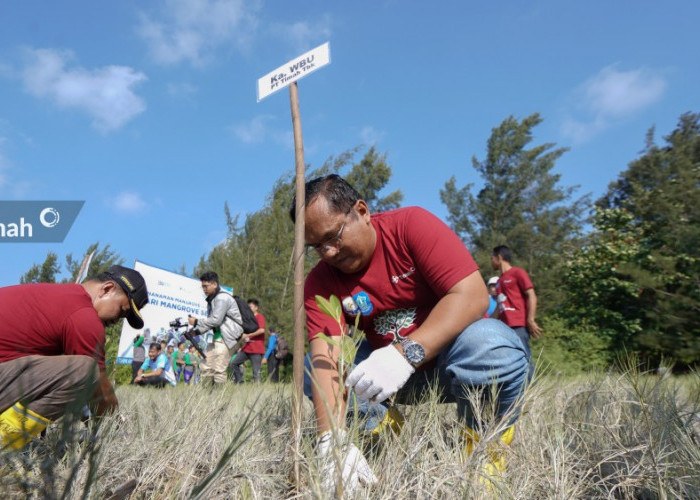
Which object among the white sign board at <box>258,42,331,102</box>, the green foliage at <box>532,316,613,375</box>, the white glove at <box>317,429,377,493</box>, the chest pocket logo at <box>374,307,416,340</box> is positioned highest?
the white sign board at <box>258,42,331,102</box>

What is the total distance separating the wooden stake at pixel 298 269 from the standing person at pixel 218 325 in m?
4.93

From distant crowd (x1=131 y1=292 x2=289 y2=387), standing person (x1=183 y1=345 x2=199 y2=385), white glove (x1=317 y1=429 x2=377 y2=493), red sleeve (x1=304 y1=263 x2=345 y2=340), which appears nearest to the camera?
white glove (x1=317 y1=429 x2=377 y2=493)

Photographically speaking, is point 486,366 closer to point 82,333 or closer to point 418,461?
point 418,461

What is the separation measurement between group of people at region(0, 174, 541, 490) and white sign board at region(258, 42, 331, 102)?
1.31 feet

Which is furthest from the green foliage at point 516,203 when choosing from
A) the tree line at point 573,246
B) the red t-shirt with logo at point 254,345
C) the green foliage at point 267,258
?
the red t-shirt with logo at point 254,345

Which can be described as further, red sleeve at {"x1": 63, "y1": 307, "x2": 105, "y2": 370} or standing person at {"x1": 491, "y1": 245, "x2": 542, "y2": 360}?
standing person at {"x1": 491, "y1": 245, "x2": 542, "y2": 360}

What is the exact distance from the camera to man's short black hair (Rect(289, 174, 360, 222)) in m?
1.90

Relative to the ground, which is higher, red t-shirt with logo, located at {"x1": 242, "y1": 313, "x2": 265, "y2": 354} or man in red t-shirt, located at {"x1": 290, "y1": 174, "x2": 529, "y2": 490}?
man in red t-shirt, located at {"x1": 290, "y1": 174, "x2": 529, "y2": 490}

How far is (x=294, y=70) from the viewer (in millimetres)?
1763

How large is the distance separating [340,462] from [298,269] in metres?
0.72

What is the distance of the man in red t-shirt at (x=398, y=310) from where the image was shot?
66.8 inches

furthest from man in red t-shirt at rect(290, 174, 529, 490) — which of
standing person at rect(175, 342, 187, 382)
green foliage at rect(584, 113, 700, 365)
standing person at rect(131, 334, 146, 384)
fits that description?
standing person at rect(131, 334, 146, 384)

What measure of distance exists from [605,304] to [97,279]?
1618 cm

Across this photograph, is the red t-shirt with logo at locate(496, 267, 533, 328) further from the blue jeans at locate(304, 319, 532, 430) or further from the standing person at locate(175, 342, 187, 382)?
the standing person at locate(175, 342, 187, 382)
